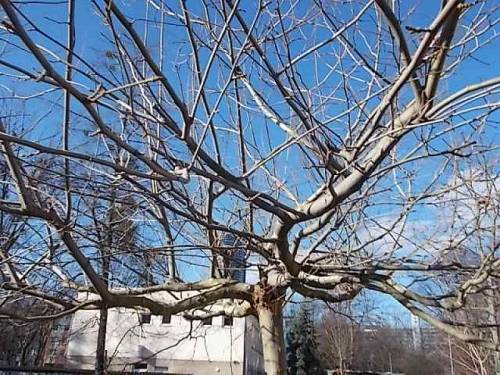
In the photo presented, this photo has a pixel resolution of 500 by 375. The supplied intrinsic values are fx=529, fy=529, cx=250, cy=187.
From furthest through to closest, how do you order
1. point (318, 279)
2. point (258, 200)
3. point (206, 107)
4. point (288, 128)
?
1. point (318, 279)
2. point (288, 128)
3. point (206, 107)
4. point (258, 200)

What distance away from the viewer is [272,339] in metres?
3.36

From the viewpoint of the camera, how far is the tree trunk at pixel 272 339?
131 inches

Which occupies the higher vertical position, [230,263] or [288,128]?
[288,128]

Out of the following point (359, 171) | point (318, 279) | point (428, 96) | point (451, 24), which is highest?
point (451, 24)

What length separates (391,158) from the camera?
2.99 meters

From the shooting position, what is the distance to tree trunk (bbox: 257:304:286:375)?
3320 millimetres

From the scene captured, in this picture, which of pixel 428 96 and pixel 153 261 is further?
pixel 153 261

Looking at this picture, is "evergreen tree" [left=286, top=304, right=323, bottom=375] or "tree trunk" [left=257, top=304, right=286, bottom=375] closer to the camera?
"tree trunk" [left=257, top=304, right=286, bottom=375]

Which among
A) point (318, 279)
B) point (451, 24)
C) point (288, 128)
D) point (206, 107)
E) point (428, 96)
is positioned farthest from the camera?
point (318, 279)

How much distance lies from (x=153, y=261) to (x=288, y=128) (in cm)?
151

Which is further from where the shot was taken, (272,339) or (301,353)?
(301,353)

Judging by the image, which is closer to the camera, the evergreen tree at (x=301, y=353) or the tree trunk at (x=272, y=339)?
the tree trunk at (x=272, y=339)

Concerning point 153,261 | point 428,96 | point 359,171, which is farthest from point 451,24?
point 153,261

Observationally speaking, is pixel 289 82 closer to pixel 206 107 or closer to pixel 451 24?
pixel 206 107
